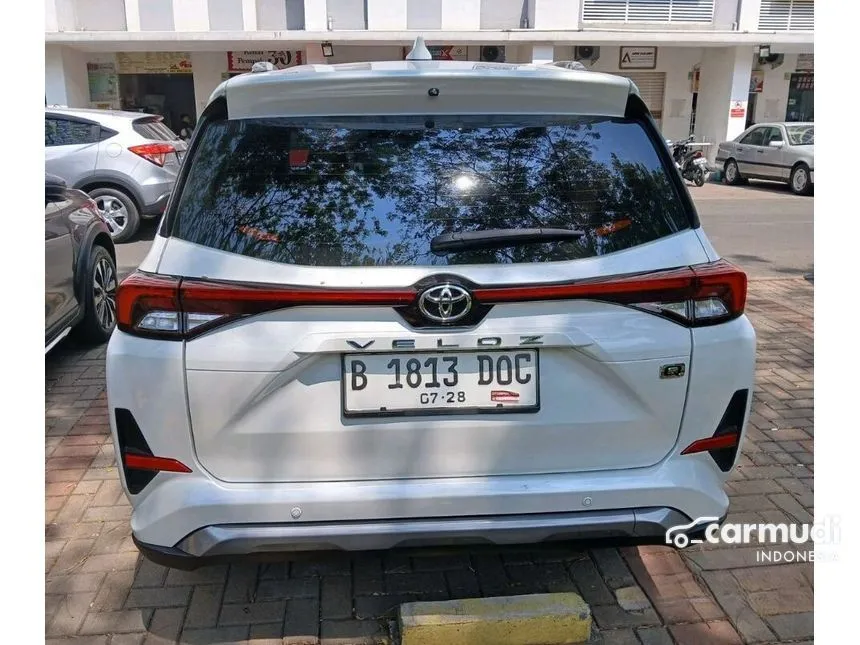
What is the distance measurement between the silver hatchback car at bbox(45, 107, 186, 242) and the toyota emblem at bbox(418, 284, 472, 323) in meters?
8.44

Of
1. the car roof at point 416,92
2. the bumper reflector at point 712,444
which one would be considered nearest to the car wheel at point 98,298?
the car roof at point 416,92

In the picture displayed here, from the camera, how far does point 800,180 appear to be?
1619 cm

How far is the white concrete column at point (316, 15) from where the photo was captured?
18906 mm

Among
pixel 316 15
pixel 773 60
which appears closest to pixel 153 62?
pixel 316 15

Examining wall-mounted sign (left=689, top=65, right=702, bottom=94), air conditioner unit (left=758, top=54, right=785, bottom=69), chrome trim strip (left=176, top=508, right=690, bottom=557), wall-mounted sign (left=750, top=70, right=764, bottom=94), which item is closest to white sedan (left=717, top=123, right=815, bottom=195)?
wall-mounted sign (left=689, top=65, right=702, bottom=94)

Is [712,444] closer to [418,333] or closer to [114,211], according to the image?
[418,333]

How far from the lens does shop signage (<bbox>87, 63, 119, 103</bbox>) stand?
827 inches

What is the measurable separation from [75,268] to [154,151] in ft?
16.8

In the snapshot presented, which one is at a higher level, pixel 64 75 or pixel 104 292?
pixel 64 75

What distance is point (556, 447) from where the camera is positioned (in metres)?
2.22

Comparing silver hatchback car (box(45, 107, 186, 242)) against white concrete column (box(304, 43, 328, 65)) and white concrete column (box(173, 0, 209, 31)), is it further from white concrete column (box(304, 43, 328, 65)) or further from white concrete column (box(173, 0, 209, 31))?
white concrete column (box(304, 43, 328, 65))

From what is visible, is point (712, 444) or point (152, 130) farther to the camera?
point (152, 130)

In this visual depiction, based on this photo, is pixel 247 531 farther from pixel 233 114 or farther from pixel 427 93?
pixel 427 93

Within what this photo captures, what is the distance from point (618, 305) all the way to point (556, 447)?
1.55ft
